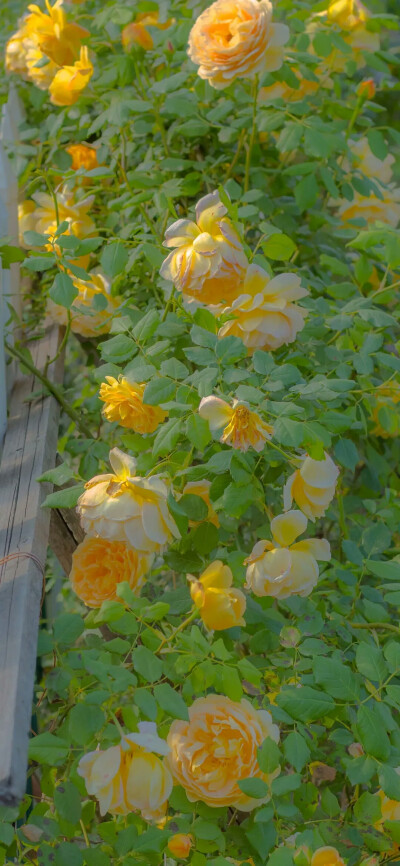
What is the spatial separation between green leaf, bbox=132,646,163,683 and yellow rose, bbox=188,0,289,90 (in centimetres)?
85

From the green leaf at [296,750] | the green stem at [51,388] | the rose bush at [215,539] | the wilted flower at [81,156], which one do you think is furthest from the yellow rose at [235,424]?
the wilted flower at [81,156]

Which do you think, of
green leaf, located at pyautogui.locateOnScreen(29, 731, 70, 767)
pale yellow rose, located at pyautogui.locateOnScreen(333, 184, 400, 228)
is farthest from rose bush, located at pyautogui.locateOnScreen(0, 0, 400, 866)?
pale yellow rose, located at pyautogui.locateOnScreen(333, 184, 400, 228)

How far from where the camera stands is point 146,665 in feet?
3.04

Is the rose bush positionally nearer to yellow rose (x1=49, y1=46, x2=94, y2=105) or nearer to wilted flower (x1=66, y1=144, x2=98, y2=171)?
yellow rose (x1=49, y1=46, x2=94, y2=105)

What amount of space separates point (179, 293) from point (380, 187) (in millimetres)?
870

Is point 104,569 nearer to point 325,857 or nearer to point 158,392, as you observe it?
point 158,392

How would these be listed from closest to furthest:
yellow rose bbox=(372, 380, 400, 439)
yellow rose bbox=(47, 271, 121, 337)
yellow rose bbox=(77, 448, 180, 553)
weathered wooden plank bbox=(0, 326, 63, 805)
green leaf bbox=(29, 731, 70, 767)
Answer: weathered wooden plank bbox=(0, 326, 63, 805) < green leaf bbox=(29, 731, 70, 767) < yellow rose bbox=(77, 448, 180, 553) < yellow rose bbox=(372, 380, 400, 439) < yellow rose bbox=(47, 271, 121, 337)

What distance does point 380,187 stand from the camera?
193 cm

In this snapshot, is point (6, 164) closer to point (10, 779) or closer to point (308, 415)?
point (308, 415)

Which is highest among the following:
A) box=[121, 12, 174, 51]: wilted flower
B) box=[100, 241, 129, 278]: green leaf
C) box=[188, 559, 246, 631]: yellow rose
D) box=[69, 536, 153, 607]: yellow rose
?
box=[121, 12, 174, 51]: wilted flower

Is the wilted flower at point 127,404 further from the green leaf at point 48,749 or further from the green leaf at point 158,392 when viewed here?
the green leaf at point 48,749

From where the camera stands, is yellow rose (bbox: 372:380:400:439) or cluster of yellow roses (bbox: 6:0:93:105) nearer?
yellow rose (bbox: 372:380:400:439)

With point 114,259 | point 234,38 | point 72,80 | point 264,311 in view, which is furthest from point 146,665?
point 72,80

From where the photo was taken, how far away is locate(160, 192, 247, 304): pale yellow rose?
109cm
